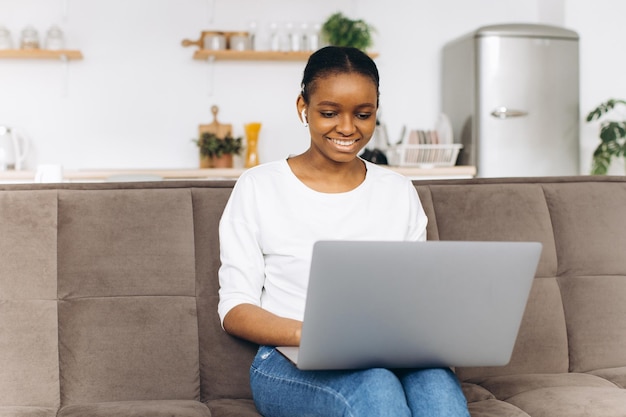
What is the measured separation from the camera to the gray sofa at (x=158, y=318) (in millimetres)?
1835

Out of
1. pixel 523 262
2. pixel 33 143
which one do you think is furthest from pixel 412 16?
pixel 523 262

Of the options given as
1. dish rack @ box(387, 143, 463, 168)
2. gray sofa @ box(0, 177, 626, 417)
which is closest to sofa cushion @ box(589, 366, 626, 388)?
gray sofa @ box(0, 177, 626, 417)

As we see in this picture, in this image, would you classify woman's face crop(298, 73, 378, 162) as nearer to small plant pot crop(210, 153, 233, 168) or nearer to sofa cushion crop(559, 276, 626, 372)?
sofa cushion crop(559, 276, 626, 372)

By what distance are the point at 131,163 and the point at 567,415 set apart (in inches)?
151

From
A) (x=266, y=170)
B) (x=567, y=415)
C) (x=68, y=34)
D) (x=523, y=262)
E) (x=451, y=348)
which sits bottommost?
(x=567, y=415)

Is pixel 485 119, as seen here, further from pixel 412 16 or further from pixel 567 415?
pixel 567 415

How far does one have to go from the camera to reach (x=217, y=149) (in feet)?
15.9

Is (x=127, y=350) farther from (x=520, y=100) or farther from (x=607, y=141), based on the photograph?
(x=607, y=141)

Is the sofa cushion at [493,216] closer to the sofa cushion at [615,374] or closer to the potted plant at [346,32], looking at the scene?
the sofa cushion at [615,374]

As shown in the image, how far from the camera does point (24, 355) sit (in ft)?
6.07

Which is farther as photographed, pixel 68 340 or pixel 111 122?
pixel 111 122

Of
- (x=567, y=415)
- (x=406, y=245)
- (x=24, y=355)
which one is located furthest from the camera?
(x=24, y=355)

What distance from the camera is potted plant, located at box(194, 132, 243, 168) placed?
4.84 m

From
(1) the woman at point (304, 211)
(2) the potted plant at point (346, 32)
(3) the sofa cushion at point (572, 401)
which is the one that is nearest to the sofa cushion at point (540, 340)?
(3) the sofa cushion at point (572, 401)
